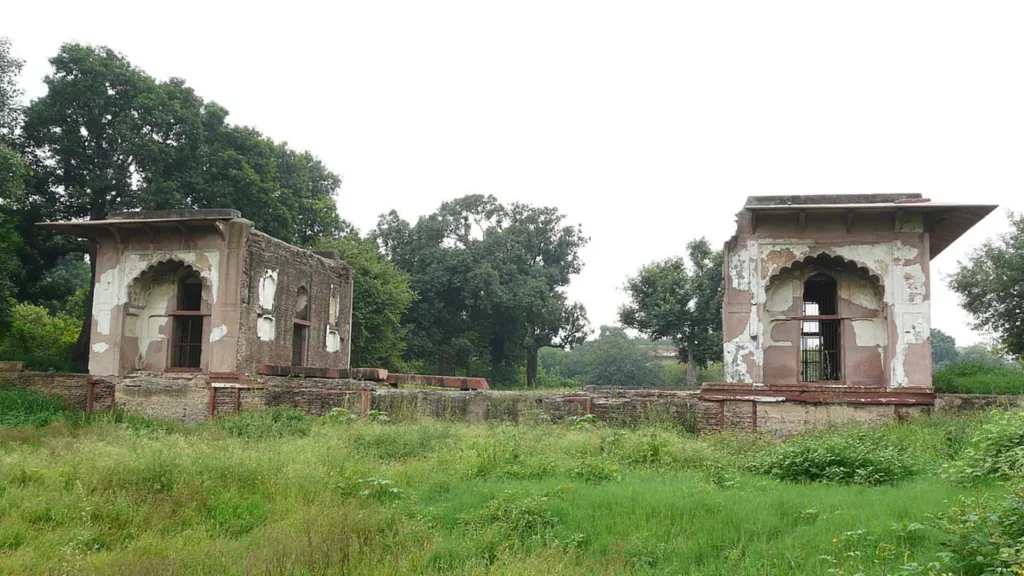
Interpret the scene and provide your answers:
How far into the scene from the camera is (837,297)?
1548 cm

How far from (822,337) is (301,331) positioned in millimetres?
12149

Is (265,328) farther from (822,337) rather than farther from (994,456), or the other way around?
(994,456)

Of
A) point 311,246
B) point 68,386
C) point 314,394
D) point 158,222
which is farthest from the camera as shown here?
point 311,246

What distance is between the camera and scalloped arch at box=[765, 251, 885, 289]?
14906 millimetres

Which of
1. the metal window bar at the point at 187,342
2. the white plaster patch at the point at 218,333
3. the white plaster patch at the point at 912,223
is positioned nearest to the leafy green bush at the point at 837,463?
the white plaster patch at the point at 912,223

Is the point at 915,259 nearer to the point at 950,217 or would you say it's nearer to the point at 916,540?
the point at 950,217

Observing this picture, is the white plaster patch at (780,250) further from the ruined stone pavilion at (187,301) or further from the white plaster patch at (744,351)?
the ruined stone pavilion at (187,301)

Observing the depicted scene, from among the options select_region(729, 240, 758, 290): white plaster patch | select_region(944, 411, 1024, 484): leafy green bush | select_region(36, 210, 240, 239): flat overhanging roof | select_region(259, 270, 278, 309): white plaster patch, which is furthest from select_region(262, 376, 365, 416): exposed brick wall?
select_region(944, 411, 1024, 484): leafy green bush

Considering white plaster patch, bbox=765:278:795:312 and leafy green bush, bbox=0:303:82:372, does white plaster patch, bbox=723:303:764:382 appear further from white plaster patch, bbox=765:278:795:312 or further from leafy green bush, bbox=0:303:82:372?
leafy green bush, bbox=0:303:82:372

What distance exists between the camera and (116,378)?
17.2 metres

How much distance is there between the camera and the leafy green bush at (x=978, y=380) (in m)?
14.2

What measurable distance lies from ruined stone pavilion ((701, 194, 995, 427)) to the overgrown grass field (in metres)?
3.25

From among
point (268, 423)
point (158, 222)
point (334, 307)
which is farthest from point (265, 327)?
point (268, 423)

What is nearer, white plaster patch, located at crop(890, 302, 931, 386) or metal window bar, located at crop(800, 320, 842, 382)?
white plaster patch, located at crop(890, 302, 931, 386)
